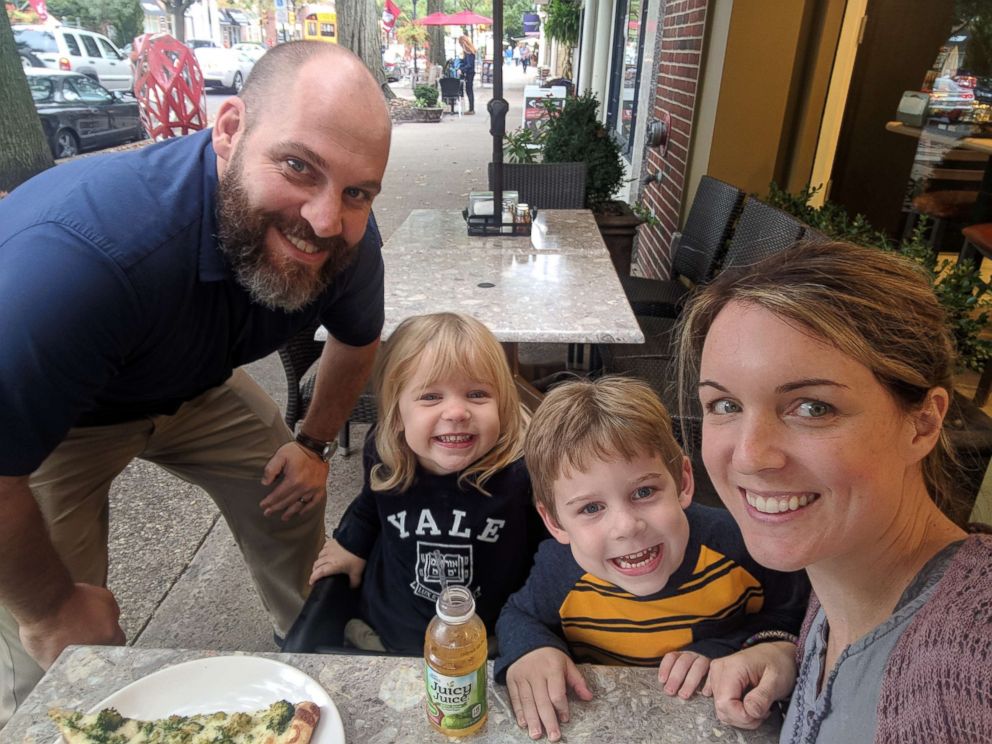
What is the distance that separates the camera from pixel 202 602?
2.59 metres

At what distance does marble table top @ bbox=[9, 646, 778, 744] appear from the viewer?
975 millimetres

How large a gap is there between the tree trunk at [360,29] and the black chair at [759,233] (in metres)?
14.7

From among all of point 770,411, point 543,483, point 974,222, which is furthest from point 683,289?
point 770,411

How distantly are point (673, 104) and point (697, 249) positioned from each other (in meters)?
1.84

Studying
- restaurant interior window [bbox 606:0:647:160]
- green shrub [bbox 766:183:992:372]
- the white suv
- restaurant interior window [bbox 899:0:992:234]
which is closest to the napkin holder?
green shrub [bbox 766:183:992:372]

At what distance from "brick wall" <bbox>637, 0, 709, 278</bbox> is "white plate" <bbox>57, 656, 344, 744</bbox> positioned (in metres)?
4.46

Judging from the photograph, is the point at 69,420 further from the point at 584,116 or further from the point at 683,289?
the point at 584,116

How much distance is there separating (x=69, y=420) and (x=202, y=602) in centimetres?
153

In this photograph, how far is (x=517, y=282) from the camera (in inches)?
110

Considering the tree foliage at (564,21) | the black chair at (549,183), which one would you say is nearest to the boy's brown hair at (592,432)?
the black chair at (549,183)

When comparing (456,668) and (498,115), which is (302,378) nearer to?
(498,115)

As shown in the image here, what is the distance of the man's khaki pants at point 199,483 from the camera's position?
74.1 inches

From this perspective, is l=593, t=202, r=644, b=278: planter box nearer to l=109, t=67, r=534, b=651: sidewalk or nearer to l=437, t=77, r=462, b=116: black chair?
l=109, t=67, r=534, b=651: sidewalk

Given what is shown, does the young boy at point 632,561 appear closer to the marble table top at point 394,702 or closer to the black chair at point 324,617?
the marble table top at point 394,702
